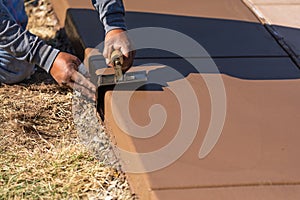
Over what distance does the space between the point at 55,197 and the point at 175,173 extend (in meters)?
0.51

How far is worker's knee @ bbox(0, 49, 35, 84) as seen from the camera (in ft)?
12.1

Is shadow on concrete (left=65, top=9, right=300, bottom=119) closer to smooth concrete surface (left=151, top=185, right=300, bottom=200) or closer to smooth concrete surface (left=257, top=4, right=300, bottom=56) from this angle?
smooth concrete surface (left=257, top=4, right=300, bottom=56)

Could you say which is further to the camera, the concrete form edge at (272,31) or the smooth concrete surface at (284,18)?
the smooth concrete surface at (284,18)

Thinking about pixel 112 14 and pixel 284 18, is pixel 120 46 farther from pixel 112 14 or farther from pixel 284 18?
pixel 284 18

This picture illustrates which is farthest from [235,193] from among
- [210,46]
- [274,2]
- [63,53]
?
[274,2]

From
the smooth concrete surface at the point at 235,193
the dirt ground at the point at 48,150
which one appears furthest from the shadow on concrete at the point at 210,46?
the smooth concrete surface at the point at 235,193

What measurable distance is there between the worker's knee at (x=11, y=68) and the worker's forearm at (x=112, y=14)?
0.66m

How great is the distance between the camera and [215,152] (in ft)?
9.20

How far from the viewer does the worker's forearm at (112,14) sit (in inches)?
128

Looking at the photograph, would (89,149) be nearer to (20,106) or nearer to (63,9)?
(20,106)

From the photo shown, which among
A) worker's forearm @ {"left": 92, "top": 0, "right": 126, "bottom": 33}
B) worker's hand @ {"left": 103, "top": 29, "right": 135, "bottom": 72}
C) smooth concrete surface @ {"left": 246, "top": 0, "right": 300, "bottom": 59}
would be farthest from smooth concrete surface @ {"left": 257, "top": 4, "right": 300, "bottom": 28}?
worker's hand @ {"left": 103, "top": 29, "right": 135, "bottom": 72}

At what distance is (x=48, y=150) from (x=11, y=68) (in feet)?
2.49

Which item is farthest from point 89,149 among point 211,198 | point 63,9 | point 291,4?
point 291,4

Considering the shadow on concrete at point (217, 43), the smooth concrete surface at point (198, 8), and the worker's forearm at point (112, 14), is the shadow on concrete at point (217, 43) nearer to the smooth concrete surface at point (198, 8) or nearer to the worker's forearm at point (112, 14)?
the smooth concrete surface at point (198, 8)
